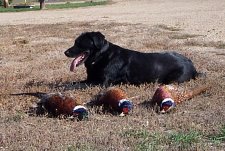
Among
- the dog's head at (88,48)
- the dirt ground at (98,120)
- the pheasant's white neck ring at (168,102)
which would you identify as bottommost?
the dirt ground at (98,120)

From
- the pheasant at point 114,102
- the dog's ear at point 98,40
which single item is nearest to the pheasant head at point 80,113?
the pheasant at point 114,102

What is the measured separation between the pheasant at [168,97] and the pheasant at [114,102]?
398 mm

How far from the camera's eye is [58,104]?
19.5ft

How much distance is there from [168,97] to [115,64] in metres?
1.94

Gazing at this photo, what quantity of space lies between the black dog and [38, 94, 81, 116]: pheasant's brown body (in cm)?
175

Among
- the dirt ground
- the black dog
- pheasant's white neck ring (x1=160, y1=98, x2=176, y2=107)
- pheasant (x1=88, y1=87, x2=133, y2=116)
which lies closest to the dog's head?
the black dog

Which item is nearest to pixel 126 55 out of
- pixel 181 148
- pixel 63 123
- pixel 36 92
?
pixel 36 92

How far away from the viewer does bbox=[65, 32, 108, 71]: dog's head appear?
784cm

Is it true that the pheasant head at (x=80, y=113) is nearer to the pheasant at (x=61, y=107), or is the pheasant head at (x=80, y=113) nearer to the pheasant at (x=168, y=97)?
the pheasant at (x=61, y=107)

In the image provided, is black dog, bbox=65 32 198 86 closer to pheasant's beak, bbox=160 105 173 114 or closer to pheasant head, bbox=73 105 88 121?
pheasant's beak, bbox=160 105 173 114

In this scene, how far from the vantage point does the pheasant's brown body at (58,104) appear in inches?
229

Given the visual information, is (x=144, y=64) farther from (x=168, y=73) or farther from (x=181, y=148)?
(x=181, y=148)

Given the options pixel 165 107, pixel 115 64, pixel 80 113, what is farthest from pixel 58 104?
pixel 115 64

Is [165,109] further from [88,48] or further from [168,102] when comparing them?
[88,48]
